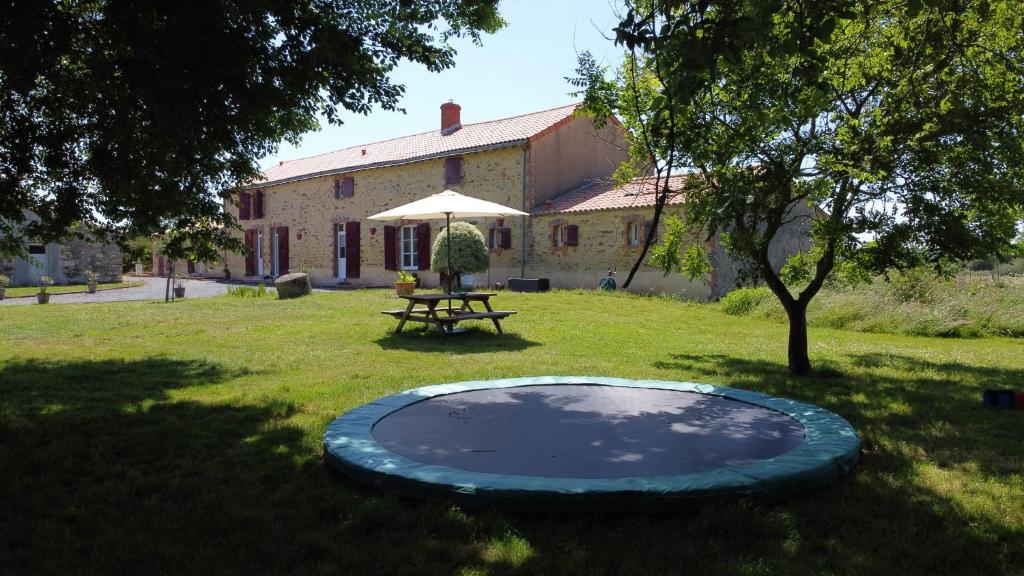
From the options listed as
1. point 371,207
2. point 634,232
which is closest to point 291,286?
point 371,207

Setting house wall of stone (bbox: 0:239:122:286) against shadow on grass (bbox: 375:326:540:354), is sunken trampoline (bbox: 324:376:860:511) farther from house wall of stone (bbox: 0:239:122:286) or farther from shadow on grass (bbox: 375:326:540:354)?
house wall of stone (bbox: 0:239:122:286)

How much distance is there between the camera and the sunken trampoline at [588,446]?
8.62 ft

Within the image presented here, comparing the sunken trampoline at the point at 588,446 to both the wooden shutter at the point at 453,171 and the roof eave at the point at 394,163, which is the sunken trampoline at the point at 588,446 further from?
the wooden shutter at the point at 453,171

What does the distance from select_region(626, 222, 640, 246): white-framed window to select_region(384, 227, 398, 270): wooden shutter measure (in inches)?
310

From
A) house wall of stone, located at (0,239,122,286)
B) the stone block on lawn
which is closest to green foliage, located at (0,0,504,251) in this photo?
the stone block on lawn

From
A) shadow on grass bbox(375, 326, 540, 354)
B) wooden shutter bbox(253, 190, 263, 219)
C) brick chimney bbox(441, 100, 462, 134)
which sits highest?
brick chimney bbox(441, 100, 462, 134)

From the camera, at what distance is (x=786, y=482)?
279cm

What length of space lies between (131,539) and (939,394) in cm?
579

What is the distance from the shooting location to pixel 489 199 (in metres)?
18.1

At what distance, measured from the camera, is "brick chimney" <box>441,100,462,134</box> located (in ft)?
71.6

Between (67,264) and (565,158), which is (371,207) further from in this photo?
(67,264)

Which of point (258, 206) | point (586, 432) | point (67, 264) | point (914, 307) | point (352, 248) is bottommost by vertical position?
point (586, 432)

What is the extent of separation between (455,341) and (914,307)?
8.00 m

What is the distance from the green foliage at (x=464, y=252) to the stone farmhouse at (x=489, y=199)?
2.52 metres
